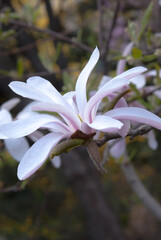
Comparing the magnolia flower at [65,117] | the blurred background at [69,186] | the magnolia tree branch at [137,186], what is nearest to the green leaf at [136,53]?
the magnolia flower at [65,117]

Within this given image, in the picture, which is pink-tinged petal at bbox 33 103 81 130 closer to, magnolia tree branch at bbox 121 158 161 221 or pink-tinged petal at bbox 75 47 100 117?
pink-tinged petal at bbox 75 47 100 117

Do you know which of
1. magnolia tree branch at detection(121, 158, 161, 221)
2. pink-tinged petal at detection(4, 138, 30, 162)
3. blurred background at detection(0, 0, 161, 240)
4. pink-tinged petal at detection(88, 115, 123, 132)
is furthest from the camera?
blurred background at detection(0, 0, 161, 240)

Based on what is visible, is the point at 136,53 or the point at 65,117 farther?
the point at 136,53

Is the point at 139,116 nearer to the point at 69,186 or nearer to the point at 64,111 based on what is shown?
the point at 64,111

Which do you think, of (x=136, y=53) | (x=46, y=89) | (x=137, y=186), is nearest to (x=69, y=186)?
(x=137, y=186)

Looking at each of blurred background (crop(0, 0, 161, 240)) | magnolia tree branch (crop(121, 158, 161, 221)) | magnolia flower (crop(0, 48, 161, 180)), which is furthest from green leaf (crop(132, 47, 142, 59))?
blurred background (crop(0, 0, 161, 240))

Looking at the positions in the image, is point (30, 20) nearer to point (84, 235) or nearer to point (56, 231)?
point (56, 231)

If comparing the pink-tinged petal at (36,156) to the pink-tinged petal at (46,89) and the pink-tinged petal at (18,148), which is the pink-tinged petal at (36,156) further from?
the pink-tinged petal at (18,148)

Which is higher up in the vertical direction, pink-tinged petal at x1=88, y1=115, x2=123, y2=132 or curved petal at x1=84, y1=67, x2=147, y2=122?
curved petal at x1=84, y1=67, x2=147, y2=122
